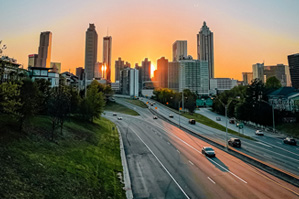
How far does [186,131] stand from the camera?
53750mm

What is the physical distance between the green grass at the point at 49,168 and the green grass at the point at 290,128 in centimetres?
5271

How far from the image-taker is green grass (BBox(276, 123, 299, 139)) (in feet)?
172

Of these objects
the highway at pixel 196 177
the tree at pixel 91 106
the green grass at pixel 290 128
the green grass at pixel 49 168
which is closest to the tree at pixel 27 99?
the green grass at pixel 49 168

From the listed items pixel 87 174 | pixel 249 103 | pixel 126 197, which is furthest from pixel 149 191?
pixel 249 103

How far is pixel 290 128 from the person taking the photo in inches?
2250

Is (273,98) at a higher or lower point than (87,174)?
higher

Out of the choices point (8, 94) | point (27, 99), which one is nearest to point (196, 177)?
point (8, 94)

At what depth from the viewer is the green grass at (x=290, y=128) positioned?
172ft

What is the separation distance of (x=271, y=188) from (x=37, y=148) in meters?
24.0

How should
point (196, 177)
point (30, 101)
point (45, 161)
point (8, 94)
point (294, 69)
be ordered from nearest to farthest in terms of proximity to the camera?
point (8, 94), point (45, 161), point (196, 177), point (30, 101), point (294, 69)

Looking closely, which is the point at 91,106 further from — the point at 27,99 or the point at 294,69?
the point at 294,69

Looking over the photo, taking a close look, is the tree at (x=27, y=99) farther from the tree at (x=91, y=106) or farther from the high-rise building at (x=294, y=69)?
the high-rise building at (x=294, y=69)

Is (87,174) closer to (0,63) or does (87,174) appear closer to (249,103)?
(0,63)

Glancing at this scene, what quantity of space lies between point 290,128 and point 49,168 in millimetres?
66189
